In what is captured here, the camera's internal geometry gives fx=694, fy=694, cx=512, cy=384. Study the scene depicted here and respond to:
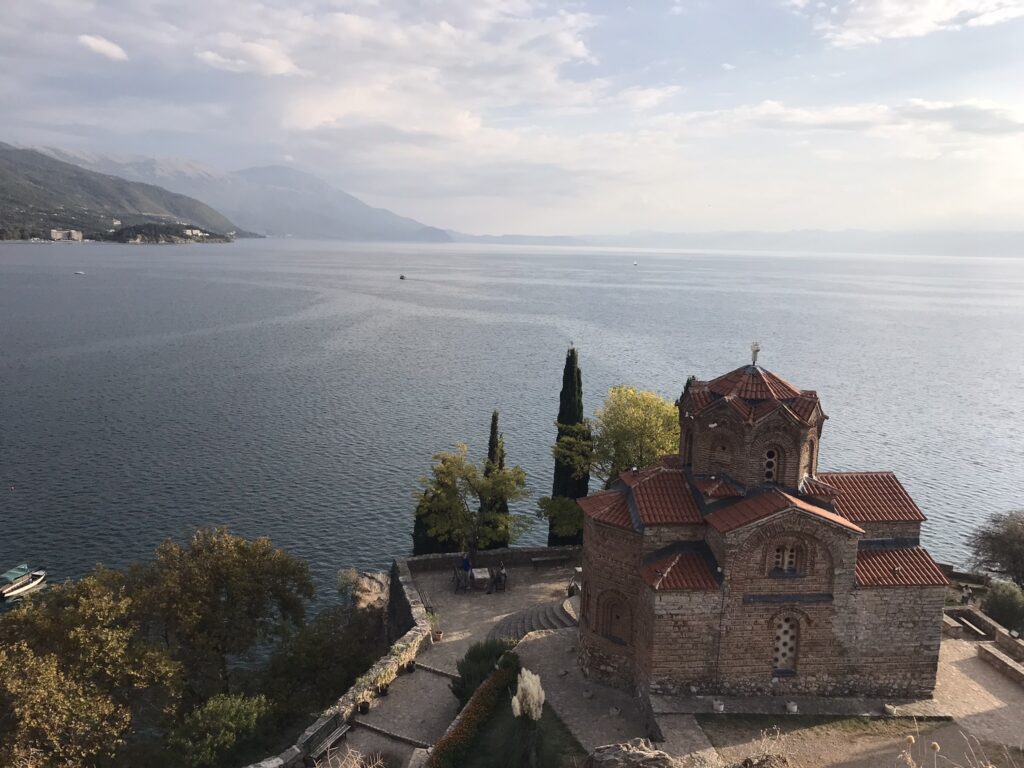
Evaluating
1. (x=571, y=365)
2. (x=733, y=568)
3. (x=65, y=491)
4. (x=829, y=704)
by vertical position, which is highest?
(x=571, y=365)

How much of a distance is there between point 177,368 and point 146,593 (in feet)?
206

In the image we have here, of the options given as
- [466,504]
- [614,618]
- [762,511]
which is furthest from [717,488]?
[466,504]

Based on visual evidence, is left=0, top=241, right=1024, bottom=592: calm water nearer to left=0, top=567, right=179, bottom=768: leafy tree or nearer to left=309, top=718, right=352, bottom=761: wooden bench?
left=0, top=567, right=179, bottom=768: leafy tree

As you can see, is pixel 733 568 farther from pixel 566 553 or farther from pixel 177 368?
pixel 177 368

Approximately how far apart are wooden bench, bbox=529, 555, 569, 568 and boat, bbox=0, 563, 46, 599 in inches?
1050

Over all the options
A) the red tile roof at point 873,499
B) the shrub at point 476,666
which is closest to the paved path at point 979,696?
the red tile roof at point 873,499

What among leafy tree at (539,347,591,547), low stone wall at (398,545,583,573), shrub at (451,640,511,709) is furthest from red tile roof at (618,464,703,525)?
leafy tree at (539,347,591,547)

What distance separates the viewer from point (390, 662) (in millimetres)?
25594

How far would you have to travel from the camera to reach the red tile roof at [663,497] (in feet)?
75.7

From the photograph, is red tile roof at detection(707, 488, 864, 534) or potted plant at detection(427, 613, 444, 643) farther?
potted plant at detection(427, 613, 444, 643)

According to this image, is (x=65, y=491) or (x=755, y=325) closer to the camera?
(x=65, y=491)

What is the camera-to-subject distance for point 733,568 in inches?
858

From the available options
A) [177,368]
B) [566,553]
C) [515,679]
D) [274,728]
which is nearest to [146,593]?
[274,728]

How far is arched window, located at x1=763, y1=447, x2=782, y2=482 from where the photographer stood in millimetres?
23500
